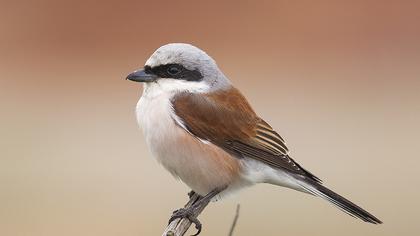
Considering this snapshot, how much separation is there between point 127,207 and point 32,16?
13.2 feet

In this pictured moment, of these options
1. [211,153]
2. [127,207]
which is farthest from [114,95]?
[211,153]

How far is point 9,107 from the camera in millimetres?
9281

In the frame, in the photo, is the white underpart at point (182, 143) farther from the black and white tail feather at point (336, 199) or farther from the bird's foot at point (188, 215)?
the bird's foot at point (188, 215)

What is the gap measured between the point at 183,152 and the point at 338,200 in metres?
0.59

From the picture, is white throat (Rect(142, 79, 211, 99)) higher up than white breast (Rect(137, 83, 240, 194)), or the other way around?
white throat (Rect(142, 79, 211, 99))

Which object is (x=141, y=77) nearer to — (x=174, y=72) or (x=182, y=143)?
(x=174, y=72)

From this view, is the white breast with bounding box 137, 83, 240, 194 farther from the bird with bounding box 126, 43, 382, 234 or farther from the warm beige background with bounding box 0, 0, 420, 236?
the warm beige background with bounding box 0, 0, 420, 236

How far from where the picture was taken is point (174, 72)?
424 cm

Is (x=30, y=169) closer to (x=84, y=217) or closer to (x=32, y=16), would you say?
(x=84, y=217)

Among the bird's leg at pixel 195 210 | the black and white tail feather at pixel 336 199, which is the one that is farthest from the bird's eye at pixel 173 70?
the black and white tail feather at pixel 336 199

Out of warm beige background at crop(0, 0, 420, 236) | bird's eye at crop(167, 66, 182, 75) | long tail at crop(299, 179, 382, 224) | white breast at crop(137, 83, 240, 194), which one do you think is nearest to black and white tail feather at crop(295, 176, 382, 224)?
long tail at crop(299, 179, 382, 224)

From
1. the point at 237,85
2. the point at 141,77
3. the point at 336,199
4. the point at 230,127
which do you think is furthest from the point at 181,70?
the point at 237,85

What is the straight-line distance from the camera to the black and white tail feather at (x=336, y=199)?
3986 mm

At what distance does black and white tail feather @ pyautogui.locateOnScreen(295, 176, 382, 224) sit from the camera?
3986mm
